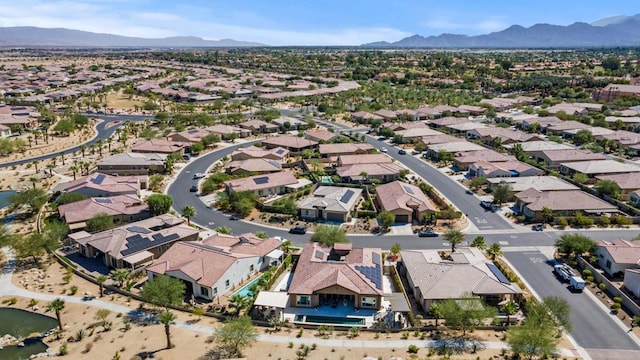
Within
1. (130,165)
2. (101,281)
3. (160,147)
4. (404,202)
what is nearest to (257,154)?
(160,147)

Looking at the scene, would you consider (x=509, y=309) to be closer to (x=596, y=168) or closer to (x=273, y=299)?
(x=273, y=299)

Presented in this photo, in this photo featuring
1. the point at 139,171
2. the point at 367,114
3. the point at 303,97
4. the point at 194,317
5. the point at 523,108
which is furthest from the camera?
the point at 303,97

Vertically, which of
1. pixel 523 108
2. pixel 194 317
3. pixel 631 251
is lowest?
pixel 194 317

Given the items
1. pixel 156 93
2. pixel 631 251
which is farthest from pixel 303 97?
pixel 631 251

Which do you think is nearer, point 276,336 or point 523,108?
point 276,336

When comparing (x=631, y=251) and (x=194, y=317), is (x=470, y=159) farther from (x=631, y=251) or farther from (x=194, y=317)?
(x=194, y=317)

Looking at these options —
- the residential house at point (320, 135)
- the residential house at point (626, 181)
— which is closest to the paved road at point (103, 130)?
the residential house at point (320, 135)
